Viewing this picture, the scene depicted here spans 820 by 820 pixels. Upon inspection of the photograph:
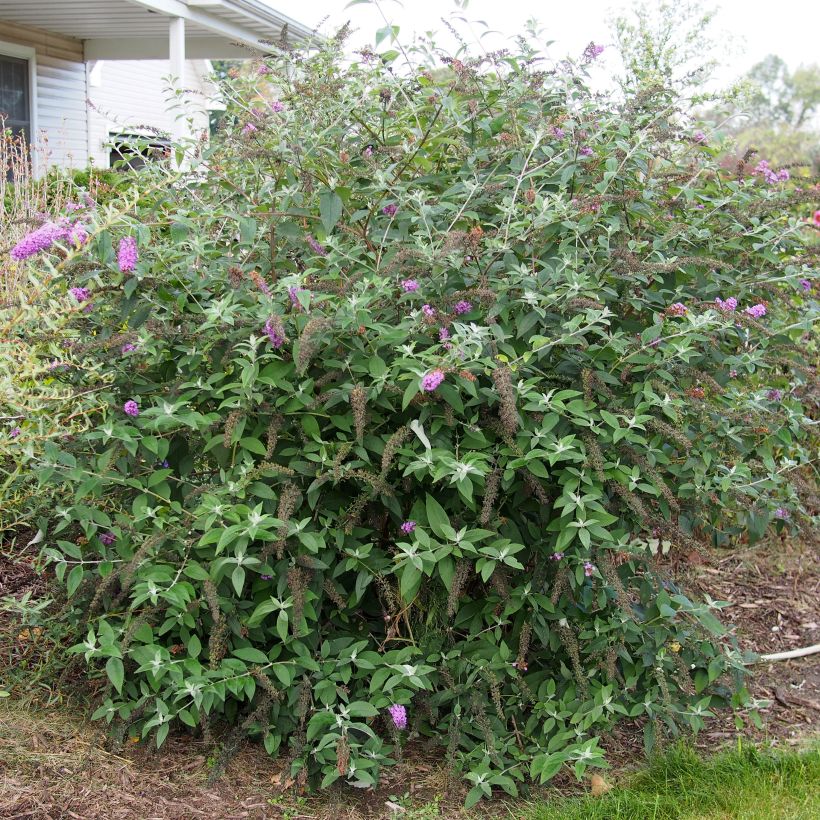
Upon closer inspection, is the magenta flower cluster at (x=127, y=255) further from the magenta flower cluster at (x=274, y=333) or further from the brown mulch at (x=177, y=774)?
the brown mulch at (x=177, y=774)

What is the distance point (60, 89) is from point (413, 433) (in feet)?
42.1

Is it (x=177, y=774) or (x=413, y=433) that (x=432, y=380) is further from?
(x=177, y=774)

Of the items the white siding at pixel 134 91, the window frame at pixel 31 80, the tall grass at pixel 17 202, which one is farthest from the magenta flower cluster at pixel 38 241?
the white siding at pixel 134 91

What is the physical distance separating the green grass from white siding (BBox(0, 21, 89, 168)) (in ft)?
39.8

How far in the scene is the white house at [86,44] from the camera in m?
11.8

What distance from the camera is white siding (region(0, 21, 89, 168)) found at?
13062 millimetres

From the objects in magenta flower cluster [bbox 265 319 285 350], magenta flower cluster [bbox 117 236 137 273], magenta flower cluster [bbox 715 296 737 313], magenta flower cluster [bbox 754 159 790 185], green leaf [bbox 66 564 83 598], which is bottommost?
green leaf [bbox 66 564 83 598]

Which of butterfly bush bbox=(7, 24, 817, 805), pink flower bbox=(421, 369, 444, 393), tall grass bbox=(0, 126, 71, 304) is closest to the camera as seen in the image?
pink flower bbox=(421, 369, 444, 393)

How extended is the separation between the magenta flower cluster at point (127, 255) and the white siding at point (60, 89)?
11099mm

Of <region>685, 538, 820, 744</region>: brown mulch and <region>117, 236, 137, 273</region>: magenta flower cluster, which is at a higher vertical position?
<region>117, 236, 137, 273</region>: magenta flower cluster

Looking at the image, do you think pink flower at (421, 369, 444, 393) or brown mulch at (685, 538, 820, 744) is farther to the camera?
brown mulch at (685, 538, 820, 744)

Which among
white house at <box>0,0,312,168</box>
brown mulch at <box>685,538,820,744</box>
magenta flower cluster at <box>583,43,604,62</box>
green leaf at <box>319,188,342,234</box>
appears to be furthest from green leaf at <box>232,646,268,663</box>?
white house at <box>0,0,312,168</box>

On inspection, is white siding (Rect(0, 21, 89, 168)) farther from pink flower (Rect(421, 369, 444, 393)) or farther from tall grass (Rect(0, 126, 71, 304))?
pink flower (Rect(421, 369, 444, 393))

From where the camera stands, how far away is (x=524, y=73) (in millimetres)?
3283
